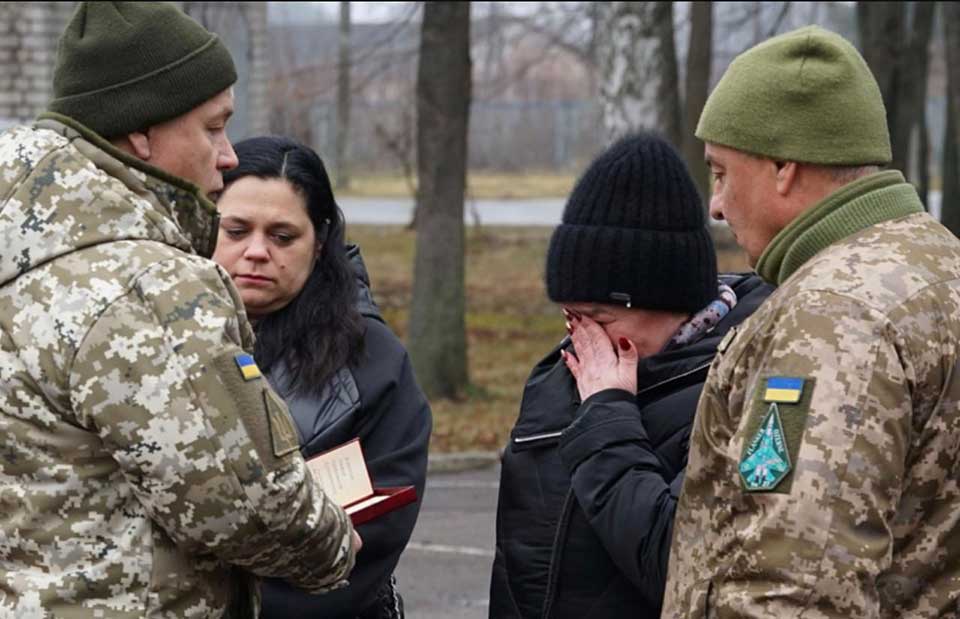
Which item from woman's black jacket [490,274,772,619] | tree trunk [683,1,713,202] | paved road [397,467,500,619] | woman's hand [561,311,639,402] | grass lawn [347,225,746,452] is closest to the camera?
woman's black jacket [490,274,772,619]

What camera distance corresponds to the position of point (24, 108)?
59.8 ft

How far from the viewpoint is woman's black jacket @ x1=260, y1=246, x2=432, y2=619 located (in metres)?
3.47

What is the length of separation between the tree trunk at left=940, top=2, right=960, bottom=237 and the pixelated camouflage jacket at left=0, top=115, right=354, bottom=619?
1203 centimetres

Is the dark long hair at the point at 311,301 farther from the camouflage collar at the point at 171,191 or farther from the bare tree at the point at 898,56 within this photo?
the bare tree at the point at 898,56

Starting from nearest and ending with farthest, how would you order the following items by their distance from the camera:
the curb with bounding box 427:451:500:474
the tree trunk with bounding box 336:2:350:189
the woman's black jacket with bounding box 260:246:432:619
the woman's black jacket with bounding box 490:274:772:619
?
1. the woman's black jacket with bounding box 490:274:772:619
2. the woman's black jacket with bounding box 260:246:432:619
3. the curb with bounding box 427:451:500:474
4. the tree trunk with bounding box 336:2:350:189

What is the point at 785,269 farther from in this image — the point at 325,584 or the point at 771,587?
the point at 325,584

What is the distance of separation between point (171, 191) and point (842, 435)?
1.21m

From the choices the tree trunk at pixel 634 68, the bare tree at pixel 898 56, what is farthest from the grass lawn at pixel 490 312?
the bare tree at pixel 898 56

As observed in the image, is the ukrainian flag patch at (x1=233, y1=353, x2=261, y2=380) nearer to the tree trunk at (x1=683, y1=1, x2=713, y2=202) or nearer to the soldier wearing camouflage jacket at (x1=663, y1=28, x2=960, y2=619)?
the soldier wearing camouflage jacket at (x1=663, y1=28, x2=960, y2=619)

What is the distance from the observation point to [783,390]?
2477mm

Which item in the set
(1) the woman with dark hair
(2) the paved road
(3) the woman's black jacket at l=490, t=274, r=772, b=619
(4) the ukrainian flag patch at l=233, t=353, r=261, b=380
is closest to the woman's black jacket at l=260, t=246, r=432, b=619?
(1) the woman with dark hair

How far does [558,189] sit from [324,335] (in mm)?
36441

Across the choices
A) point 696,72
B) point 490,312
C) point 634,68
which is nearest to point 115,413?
point 634,68

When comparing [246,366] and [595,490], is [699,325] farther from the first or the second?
[246,366]
